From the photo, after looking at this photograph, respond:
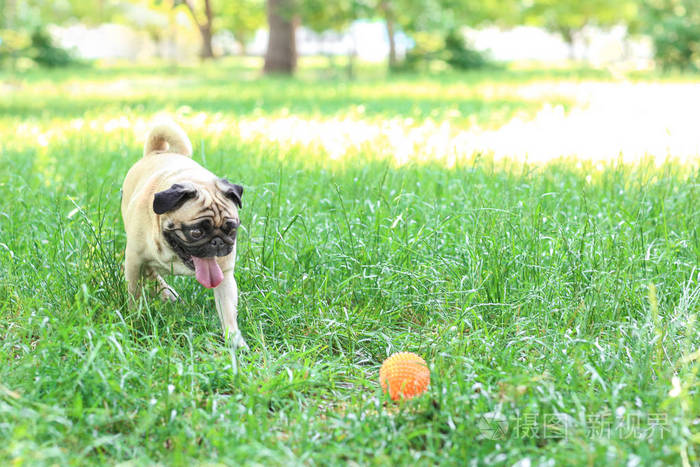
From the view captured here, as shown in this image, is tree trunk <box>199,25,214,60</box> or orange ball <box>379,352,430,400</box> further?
tree trunk <box>199,25,214,60</box>

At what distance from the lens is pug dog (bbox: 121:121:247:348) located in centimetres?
305

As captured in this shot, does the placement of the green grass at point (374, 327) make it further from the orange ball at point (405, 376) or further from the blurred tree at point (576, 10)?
the blurred tree at point (576, 10)

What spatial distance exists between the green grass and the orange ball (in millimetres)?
61

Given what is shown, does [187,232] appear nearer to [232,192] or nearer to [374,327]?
[232,192]

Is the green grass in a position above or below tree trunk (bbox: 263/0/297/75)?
below

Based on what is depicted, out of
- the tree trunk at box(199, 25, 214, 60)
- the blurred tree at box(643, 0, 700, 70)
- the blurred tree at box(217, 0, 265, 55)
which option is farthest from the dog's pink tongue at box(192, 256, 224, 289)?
the blurred tree at box(217, 0, 265, 55)

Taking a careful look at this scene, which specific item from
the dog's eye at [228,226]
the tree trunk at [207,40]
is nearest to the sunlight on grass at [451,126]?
the dog's eye at [228,226]

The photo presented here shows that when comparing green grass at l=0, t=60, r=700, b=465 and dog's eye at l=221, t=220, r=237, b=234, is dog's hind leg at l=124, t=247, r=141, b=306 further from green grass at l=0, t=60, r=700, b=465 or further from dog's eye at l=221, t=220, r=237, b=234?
dog's eye at l=221, t=220, r=237, b=234

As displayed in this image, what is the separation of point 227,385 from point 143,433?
47 cm

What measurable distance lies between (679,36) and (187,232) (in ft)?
63.9

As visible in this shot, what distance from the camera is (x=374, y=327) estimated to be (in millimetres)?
3393

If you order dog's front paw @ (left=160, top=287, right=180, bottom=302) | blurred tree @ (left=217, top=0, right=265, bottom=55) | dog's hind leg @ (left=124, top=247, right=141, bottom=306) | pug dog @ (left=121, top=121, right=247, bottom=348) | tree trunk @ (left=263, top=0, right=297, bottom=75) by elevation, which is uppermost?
blurred tree @ (left=217, top=0, right=265, bottom=55)

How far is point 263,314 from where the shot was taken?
3.43 m

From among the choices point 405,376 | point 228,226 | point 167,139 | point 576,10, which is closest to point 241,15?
point 576,10
